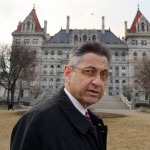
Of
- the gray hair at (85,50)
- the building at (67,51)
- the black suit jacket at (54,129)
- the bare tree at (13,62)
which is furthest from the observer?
the building at (67,51)

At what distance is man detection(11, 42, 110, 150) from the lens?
190 centimetres

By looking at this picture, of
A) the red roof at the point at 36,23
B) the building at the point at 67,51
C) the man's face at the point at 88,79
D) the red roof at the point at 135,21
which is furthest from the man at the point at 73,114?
the red roof at the point at 135,21

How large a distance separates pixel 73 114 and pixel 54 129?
255mm

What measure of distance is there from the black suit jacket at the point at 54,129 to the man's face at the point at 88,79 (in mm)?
154

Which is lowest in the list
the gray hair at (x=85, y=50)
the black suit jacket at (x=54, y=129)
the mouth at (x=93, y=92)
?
the black suit jacket at (x=54, y=129)

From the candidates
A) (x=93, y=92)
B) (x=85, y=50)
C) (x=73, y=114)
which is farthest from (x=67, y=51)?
(x=73, y=114)

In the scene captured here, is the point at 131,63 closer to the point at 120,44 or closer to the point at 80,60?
the point at 120,44

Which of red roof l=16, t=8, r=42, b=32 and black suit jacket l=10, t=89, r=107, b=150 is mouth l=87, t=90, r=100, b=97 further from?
red roof l=16, t=8, r=42, b=32

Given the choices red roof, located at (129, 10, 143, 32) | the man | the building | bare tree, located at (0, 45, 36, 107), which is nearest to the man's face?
the man

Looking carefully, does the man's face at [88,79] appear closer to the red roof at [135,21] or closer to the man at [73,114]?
the man at [73,114]

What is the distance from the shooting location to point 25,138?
189 centimetres

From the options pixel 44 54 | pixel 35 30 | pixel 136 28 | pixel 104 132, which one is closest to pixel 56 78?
pixel 44 54

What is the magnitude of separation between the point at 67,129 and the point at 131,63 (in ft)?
235

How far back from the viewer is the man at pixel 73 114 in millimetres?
Answer: 1904
